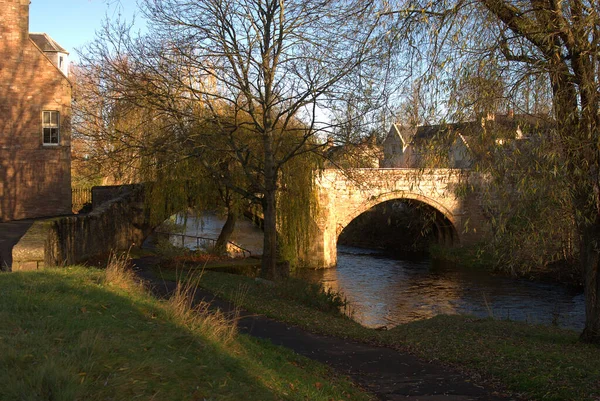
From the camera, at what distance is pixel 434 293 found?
2231 cm

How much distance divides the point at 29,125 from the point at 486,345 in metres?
19.1

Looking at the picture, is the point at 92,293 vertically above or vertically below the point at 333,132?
below

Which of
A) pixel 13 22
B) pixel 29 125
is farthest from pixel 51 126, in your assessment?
pixel 13 22

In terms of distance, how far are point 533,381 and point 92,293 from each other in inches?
197

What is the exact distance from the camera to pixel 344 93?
46.2 feet

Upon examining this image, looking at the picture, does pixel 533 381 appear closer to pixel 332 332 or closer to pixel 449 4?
pixel 332 332

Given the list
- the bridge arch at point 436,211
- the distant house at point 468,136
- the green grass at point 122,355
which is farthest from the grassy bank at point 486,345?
the bridge arch at point 436,211

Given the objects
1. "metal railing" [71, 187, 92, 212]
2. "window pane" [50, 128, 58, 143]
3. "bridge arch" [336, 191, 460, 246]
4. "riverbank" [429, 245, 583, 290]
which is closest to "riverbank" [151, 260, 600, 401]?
"riverbank" [429, 245, 583, 290]

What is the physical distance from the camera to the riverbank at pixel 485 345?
6.97 metres

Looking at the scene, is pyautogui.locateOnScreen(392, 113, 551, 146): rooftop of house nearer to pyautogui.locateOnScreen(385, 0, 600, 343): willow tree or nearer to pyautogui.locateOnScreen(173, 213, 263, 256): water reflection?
pyautogui.locateOnScreen(385, 0, 600, 343): willow tree

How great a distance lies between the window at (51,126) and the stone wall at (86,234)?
10.9 feet

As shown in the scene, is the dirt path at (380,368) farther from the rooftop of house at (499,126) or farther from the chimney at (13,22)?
the chimney at (13,22)

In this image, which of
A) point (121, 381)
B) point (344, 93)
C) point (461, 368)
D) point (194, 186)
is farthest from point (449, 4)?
point (194, 186)

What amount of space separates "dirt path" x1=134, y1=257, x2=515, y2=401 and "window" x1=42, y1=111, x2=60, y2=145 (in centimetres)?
1570
